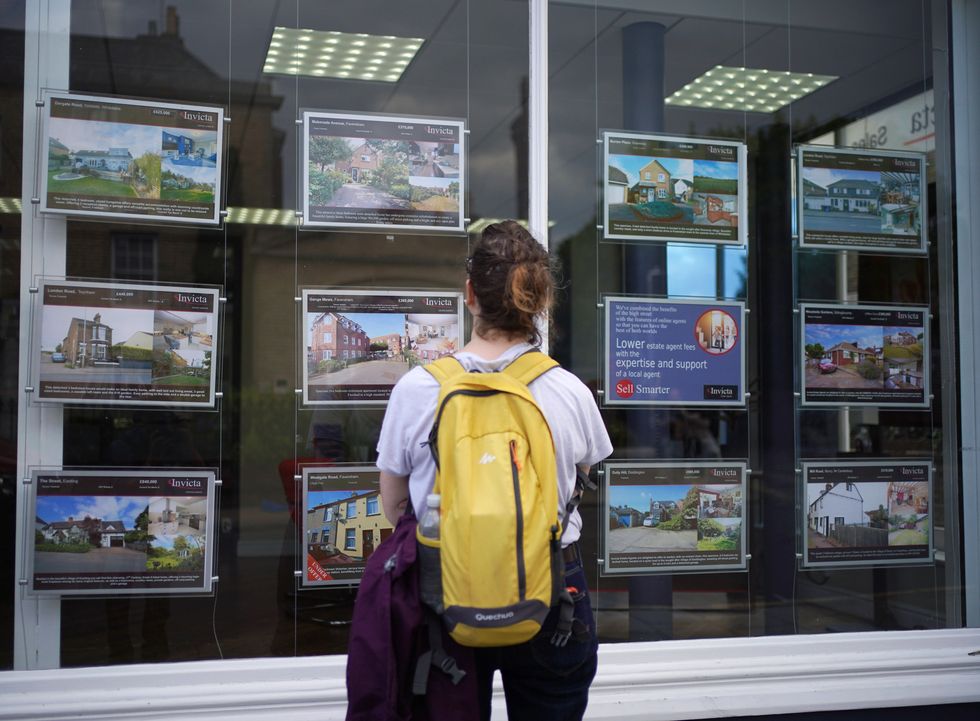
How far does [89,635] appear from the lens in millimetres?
3605

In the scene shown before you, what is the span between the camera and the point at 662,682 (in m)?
3.96

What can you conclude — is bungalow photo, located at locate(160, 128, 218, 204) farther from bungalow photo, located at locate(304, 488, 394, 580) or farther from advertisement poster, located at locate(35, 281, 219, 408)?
bungalow photo, located at locate(304, 488, 394, 580)

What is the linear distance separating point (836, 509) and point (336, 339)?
2477 millimetres

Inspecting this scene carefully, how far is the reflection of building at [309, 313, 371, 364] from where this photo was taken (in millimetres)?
3828

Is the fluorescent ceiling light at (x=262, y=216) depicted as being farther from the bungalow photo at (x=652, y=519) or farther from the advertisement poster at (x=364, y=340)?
the bungalow photo at (x=652, y=519)

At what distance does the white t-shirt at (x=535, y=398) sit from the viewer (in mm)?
2178

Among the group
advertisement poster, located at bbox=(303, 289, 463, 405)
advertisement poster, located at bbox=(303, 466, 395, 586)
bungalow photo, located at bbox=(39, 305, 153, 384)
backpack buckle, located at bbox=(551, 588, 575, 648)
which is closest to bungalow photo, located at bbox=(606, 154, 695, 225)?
advertisement poster, located at bbox=(303, 289, 463, 405)

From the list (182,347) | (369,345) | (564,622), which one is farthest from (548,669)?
(182,347)

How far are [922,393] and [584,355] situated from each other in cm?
172

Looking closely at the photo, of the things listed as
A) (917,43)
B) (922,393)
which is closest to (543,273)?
(922,393)

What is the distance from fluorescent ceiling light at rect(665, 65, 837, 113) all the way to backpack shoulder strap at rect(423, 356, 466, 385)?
2555 mm

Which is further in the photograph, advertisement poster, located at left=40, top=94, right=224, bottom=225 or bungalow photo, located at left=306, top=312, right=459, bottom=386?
bungalow photo, located at left=306, top=312, right=459, bottom=386

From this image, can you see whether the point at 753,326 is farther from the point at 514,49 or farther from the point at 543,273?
the point at 543,273

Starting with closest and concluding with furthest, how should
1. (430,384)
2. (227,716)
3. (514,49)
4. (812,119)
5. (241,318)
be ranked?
(430,384)
(227,716)
(241,318)
(514,49)
(812,119)
